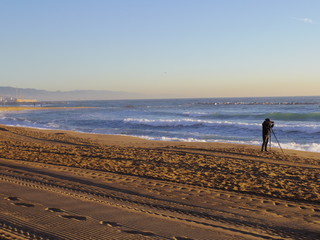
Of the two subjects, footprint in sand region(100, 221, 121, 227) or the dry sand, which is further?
footprint in sand region(100, 221, 121, 227)

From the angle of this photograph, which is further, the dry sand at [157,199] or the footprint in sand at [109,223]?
the footprint in sand at [109,223]

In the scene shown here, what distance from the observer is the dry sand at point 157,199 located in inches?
163

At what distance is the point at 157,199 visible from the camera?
5.67 m

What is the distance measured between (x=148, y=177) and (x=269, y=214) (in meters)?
3.29

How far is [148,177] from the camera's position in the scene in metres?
7.66

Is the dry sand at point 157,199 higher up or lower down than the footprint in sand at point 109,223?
lower down

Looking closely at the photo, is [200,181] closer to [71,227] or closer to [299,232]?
[299,232]

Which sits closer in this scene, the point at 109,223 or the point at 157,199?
the point at 109,223

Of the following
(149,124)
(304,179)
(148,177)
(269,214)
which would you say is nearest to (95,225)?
(269,214)

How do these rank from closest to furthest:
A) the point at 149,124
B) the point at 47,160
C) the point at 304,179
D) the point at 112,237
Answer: the point at 112,237 < the point at 304,179 < the point at 47,160 < the point at 149,124

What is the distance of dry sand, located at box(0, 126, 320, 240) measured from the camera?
4148 millimetres

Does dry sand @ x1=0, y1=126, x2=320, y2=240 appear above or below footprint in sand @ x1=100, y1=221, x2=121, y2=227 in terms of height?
below

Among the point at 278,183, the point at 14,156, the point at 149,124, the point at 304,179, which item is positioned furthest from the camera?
the point at 149,124

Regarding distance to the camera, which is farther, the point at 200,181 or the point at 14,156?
the point at 14,156
